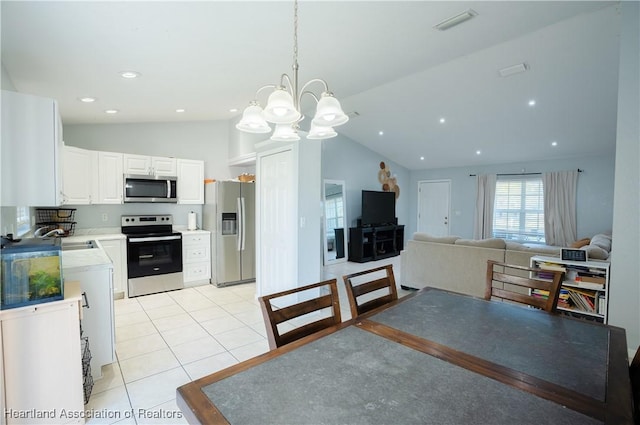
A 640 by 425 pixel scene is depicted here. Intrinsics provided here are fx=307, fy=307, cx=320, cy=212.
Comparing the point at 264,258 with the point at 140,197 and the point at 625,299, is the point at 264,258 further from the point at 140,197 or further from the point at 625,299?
the point at 625,299

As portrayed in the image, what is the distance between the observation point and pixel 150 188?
14.8 feet

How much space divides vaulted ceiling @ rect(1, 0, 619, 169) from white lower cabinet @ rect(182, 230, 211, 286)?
6.01 feet

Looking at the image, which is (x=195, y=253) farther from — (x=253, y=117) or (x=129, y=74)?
(x=253, y=117)

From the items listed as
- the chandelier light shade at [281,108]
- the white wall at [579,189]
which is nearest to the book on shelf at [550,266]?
the chandelier light shade at [281,108]

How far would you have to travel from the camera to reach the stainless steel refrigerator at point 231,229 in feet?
15.6

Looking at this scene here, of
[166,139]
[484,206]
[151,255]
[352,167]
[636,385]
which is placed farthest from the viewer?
[484,206]

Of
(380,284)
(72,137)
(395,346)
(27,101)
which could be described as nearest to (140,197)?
(72,137)

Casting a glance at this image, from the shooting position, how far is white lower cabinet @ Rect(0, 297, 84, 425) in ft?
5.50

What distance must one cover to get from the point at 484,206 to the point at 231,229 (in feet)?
20.3

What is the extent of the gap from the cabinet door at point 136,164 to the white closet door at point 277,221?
171 centimetres

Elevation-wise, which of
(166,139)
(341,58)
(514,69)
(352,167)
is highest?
(514,69)

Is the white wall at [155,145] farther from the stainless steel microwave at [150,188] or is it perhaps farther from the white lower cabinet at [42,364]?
the white lower cabinet at [42,364]

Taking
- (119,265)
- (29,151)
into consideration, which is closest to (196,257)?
(119,265)

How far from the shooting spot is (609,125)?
16.7 feet
